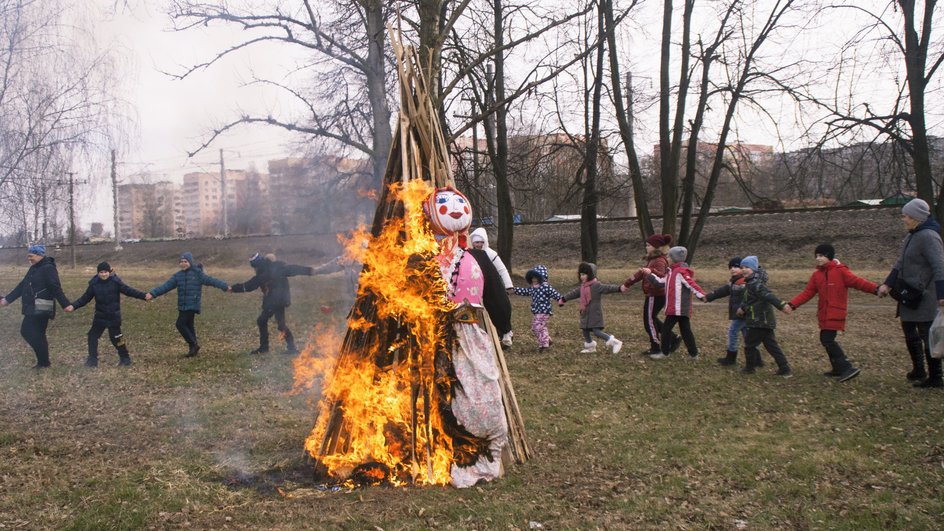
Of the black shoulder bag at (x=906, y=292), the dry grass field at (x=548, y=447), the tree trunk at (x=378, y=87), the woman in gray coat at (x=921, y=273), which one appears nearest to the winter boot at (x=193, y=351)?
the dry grass field at (x=548, y=447)

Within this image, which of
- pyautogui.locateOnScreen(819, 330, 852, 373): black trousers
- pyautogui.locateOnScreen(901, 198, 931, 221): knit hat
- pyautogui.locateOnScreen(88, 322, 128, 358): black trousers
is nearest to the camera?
pyautogui.locateOnScreen(901, 198, 931, 221): knit hat

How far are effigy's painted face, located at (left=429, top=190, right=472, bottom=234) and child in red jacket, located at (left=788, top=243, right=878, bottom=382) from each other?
17.4 ft

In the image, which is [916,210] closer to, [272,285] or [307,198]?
[272,285]

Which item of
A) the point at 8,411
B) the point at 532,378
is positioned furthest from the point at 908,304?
the point at 8,411

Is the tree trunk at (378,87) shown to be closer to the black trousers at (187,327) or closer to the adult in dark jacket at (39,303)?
the black trousers at (187,327)

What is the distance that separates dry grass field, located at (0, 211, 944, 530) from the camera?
4.75 meters

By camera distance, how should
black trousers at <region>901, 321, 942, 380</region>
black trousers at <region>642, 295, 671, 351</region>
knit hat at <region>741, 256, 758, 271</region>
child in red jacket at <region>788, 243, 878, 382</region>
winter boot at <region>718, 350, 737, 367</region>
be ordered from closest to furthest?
black trousers at <region>901, 321, 942, 380</region>, child in red jacket at <region>788, 243, 878, 382</region>, knit hat at <region>741, 256, 758, 271</region>, winter boot at <region>718, 350, 737, 367</region>, black trousers at <region>642, 295, 671, 351</region>

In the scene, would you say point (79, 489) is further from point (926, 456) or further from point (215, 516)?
point (926, 456)

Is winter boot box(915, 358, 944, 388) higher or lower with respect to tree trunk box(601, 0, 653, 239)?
lower

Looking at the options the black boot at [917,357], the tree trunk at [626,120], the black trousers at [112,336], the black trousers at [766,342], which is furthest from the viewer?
the tree trunk at [626,120]

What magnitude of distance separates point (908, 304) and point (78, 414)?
9.21 metres

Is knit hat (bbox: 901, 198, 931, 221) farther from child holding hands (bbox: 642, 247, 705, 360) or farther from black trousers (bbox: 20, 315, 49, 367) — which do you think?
black trousers (bbox: 20, 315, 49, 367)

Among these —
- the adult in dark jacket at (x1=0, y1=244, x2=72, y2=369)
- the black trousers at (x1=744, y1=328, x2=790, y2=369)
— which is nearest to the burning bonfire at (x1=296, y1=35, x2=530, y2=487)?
the black trousers at (x1=744, y1=328, x2=790, y2=369)

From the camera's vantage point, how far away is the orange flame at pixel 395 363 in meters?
5.38
